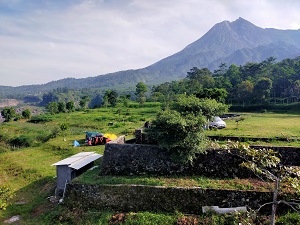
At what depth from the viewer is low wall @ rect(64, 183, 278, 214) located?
9.55 meters

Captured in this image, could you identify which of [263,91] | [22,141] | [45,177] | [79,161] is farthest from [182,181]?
[263,91]

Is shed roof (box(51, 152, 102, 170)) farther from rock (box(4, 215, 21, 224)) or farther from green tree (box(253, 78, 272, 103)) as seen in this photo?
green tree (box(253, 78, 272, 103))

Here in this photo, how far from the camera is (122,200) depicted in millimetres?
10312

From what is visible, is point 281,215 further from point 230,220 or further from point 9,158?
point 9,158

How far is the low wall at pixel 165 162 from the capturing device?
10898 millimetres

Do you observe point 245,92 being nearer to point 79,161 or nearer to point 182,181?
point 79,161

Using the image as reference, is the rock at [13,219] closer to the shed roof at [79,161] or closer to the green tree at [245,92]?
the shed roof at [79,161]

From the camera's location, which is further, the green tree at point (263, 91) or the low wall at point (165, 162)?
the green tree at point (263, 91)

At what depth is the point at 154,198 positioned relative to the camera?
33.0ft

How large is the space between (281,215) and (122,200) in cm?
572

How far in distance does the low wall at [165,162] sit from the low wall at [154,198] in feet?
4.24


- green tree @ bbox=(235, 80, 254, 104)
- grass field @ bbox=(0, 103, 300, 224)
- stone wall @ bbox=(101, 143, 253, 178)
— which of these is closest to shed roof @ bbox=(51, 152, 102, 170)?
grass field @ bbox=(0, 103, 300, 224)

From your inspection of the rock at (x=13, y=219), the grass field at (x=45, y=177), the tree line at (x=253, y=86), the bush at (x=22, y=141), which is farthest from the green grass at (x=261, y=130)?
the bush at (x=22, y=141)

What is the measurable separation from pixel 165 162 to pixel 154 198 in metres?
1.81
